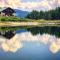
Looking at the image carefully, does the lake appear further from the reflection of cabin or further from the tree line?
the reflection of cabin

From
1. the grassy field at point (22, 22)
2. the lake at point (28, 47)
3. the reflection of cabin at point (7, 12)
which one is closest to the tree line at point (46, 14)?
the grassy field at point (22, 22)

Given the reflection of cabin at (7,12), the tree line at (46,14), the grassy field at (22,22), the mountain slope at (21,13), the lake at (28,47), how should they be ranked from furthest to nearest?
the grassy field at (22,22) < the reflection of cabin at (7,12) < the tree line at (46,14) < the mountain slope at (21,13) < the lake at (28,47)

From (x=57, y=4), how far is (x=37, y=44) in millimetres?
3591

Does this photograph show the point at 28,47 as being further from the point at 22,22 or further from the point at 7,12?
the point at 7,12

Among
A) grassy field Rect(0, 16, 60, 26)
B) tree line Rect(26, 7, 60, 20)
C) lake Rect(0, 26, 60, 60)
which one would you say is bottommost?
lake Rect(0, 26, 60, 60)

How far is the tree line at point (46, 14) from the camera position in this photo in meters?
9.93

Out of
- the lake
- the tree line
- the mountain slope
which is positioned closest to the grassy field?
the tree line

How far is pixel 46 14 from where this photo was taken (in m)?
10.0

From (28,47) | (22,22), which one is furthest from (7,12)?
(28,47)

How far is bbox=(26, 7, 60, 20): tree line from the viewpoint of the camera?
9.93 metres

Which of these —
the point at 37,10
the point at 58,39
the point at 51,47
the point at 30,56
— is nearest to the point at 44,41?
the point at 58,39

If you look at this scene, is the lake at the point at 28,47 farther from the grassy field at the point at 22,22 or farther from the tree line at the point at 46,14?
the grassy field at the point at 22,22

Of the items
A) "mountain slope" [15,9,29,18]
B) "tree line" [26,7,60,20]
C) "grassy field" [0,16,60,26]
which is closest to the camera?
"mountain slope" [15,9,29,18]

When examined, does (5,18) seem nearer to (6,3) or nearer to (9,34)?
(6,3)
